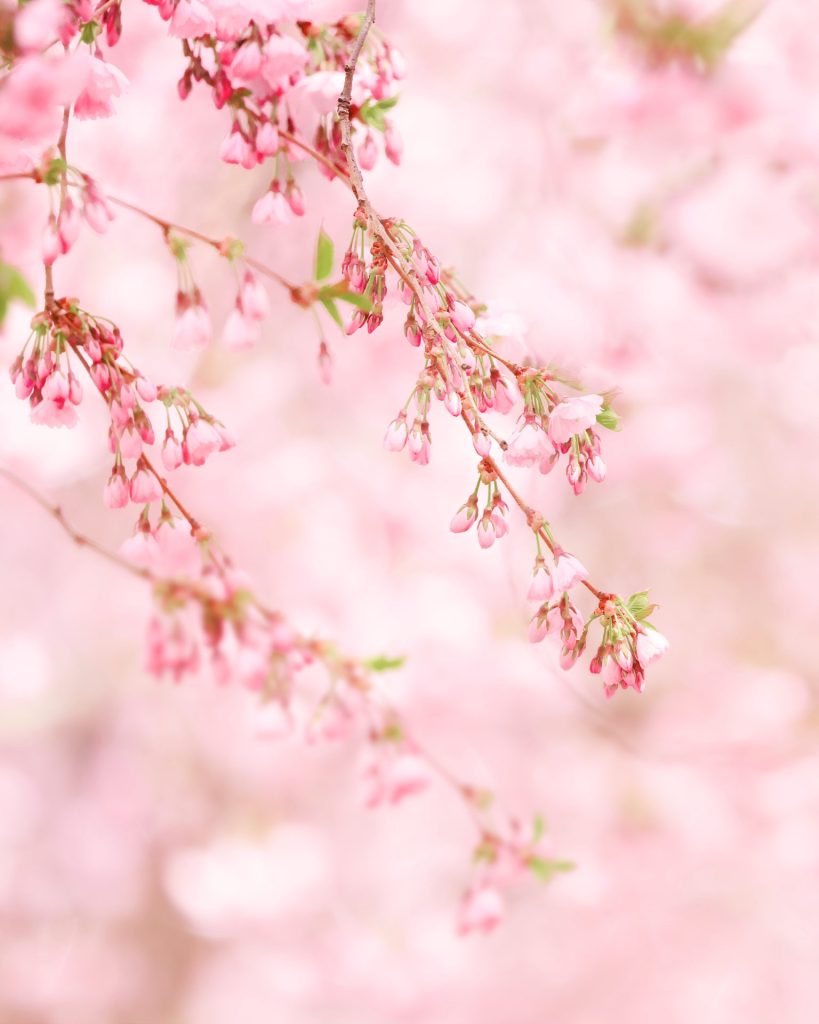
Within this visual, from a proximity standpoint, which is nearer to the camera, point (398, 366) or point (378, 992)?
point (398, 366)

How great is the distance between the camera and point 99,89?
0.59 meters

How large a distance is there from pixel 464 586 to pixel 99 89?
5.60 feet

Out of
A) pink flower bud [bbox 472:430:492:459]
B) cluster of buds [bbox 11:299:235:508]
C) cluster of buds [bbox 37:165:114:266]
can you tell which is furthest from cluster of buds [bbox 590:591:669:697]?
cluster of buds [bbox 37:165:114:266]

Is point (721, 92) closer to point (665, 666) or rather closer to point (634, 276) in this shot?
point (634, 276)

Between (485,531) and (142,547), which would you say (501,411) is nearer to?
(485,531)

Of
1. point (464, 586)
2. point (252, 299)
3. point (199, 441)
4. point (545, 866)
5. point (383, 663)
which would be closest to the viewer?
point (199, 441)

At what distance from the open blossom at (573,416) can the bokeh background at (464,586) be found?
1045 millimetres

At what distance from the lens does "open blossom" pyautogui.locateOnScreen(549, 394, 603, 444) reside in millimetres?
550

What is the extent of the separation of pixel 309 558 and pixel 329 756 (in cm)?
50

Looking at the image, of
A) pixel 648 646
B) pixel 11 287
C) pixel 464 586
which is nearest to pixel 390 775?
pixel 648 646

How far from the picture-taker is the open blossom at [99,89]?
583 mm

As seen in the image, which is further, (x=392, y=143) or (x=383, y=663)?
(x=383, y=663)

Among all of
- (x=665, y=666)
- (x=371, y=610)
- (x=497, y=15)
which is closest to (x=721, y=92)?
(x=497, y=15)

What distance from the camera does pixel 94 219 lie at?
61 cm
